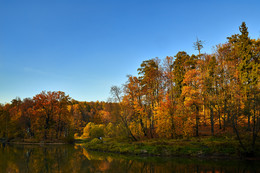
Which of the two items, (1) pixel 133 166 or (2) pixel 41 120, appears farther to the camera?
(2) pixel 41 120

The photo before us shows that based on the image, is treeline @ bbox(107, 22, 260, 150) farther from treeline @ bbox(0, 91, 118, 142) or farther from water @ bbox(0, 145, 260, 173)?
treeline @ bbox(0, 91, 118, 142)

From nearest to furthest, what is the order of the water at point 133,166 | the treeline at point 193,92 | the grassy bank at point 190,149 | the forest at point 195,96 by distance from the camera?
the water at point 133,166 → the grassy bank at point 190,149 → the forest at point 195,96 → the treeline at point 193,92

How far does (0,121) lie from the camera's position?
2226 inches

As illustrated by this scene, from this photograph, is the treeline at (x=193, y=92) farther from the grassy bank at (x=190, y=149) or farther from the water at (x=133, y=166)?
the water at (x=133, y=166)

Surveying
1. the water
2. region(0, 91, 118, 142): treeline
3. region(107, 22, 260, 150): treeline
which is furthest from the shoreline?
region(0, 91, 118, 142): treeline

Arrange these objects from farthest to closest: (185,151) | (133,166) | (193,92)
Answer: (193,92), (185,151), (133,166)

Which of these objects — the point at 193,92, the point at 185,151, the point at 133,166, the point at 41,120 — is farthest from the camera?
the point at 41,120

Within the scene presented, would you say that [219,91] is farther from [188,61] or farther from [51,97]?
[51,97]

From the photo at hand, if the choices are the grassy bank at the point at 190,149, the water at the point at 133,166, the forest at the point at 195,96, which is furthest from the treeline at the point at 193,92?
the water at the point at 133,166

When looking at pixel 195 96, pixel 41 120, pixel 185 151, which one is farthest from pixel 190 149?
pixel 41 120

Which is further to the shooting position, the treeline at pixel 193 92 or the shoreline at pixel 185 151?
the treeline at pixel 193 92

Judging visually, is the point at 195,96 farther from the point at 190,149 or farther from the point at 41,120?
the point at 41,120

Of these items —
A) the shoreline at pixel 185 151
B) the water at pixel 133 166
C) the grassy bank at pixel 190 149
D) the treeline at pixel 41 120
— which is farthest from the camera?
the treeline at pixel 41 120

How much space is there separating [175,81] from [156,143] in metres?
17.2
